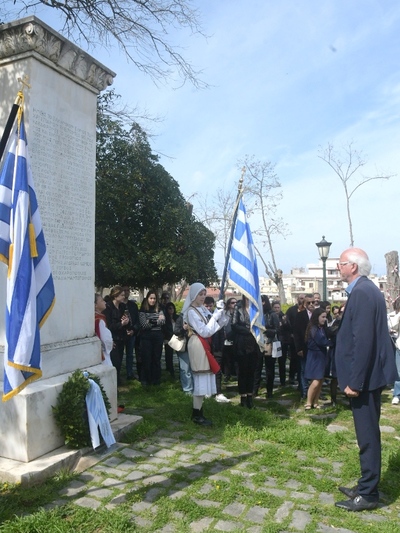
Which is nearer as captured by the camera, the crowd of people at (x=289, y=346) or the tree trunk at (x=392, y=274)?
the crowd of people at (x=289, y=346)

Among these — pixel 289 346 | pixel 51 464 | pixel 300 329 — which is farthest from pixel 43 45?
pixel 289 346

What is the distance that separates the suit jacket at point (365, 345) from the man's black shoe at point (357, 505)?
2.80 feet

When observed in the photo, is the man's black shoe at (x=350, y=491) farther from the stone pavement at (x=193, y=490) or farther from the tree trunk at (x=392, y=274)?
the tree trunk at (x=392, y=274)

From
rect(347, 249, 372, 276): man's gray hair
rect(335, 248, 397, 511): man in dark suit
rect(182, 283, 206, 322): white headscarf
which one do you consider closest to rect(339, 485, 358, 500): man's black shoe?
rect(335, 248, 397, 511): man in dark suit

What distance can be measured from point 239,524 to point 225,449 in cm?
154

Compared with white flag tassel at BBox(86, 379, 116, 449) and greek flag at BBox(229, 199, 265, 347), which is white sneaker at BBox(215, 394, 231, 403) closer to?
greek flag at BBox(229, 199, 265, 347)

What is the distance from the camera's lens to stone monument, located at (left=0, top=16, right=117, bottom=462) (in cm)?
437

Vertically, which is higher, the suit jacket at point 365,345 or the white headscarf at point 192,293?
the white headscarf at point 192,293

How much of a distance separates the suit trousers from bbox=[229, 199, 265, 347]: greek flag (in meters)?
2.67

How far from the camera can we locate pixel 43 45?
4.80 m

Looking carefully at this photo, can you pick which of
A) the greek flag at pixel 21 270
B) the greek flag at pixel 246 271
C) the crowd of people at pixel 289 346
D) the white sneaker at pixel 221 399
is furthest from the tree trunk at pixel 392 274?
the greek flag at pixel 21 270

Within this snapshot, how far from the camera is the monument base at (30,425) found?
422 cm

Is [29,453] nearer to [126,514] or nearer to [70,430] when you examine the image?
[70,430]

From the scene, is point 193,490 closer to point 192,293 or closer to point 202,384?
point 202,384
